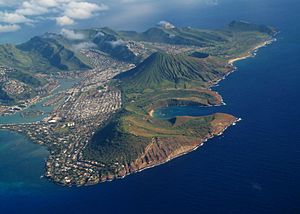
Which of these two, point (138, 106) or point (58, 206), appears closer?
point (58, 206)

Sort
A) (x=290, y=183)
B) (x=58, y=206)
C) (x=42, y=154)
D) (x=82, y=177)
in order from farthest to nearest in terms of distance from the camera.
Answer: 1. (x=42, y=154)
2. (x=82, y=177)
3. (x=58, y=206)
4. (x=290, y=183)

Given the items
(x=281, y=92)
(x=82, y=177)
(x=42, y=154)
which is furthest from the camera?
(x=281, y=92)

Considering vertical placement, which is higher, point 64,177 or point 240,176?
point 240,176

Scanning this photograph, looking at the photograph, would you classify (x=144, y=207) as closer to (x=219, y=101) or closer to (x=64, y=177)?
(x=64, y=177)

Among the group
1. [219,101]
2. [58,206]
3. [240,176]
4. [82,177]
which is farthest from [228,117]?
[58,206]

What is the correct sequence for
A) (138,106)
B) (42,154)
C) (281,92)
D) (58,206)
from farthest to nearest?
(138,106)
(281,92)
(42,154)
(58,206)

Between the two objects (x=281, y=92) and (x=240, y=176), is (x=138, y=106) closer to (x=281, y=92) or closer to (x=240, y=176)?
(x=281, y=92)

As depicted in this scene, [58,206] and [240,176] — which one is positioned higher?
[240,176]

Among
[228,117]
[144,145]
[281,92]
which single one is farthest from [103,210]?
[281,92]

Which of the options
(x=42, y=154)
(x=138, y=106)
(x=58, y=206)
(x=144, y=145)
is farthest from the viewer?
(x=138, y=106)
